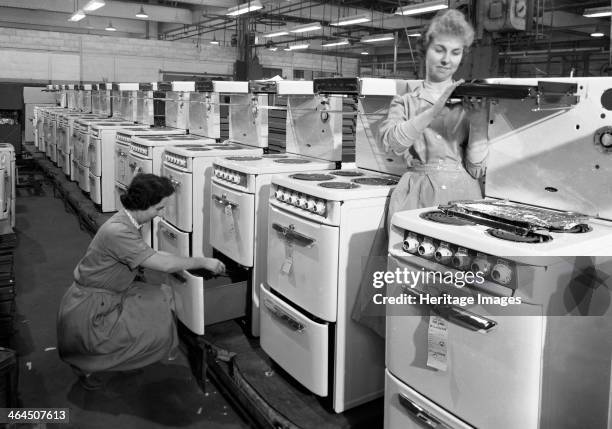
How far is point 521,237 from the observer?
5.00 feet

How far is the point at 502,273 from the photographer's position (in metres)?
1.45

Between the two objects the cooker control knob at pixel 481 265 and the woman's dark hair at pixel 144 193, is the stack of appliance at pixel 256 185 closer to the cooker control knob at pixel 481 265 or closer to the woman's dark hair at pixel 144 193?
the woman's dark hair at pixel 144 193

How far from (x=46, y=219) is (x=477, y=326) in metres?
6.04

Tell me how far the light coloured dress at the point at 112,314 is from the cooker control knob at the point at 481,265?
1.70 meters

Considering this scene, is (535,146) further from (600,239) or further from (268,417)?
(268,417)

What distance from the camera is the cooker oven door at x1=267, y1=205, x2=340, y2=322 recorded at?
2.21 m

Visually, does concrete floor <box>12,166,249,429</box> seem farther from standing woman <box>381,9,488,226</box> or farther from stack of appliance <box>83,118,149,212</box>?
stack of appliance <box>83,118,149,212</box>

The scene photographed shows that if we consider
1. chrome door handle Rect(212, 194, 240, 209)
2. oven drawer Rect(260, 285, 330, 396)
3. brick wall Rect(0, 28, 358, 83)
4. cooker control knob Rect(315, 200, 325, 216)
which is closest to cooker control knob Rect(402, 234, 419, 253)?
cooker control knob Rect(315, 200, 325, 216)

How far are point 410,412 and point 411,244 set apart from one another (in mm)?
542

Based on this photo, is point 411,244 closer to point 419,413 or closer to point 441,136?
point 419,413

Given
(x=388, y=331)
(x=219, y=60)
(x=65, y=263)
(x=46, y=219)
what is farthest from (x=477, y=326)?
(x=219, y=60)

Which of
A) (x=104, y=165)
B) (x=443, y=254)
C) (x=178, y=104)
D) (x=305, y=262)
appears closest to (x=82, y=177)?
(x=104, y=165)

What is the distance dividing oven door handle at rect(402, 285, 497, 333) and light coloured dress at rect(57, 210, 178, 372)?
62.4 inches

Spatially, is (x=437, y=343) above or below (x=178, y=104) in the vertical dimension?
below
